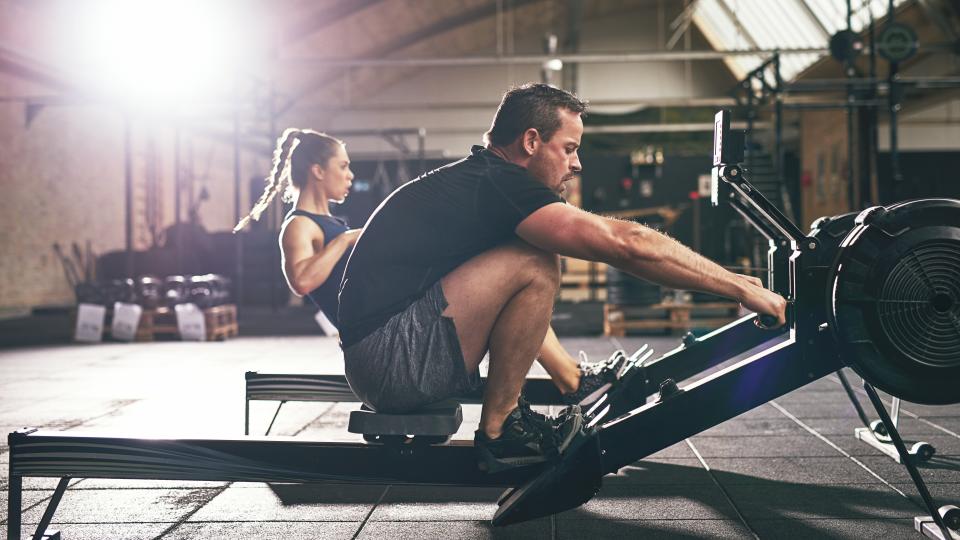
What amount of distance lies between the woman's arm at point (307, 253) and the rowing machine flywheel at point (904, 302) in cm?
179

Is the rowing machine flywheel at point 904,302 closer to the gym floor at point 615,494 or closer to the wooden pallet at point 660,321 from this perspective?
the gym floor at point 615,494

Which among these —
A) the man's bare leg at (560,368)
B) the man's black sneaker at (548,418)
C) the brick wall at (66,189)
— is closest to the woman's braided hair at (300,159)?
the man's bare leg at (560,368)

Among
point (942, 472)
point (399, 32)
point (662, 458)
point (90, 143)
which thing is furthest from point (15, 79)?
point (942, 472)

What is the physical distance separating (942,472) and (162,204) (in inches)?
530

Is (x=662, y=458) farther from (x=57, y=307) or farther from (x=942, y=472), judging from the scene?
(x=57, y=307)

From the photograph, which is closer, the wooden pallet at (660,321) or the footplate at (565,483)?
the footplate at (565,483)

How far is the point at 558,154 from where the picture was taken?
208 centimetres

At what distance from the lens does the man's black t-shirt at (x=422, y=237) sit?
1951mm

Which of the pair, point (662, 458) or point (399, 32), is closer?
point (662, 458)


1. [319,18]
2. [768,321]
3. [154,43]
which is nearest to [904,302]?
[768,321]

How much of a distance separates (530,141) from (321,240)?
4.44 ft

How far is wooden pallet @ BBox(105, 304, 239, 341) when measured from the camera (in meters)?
7.84

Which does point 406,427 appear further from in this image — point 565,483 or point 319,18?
point 319,18

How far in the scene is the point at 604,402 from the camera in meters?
2.59
